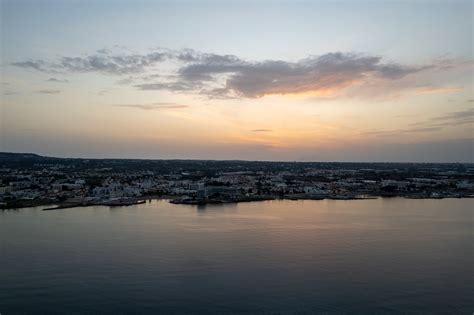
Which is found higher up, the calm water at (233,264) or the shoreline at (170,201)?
the shoreline at (170,201)

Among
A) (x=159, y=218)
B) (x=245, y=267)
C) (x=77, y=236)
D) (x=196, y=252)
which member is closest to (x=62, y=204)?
(x=159, y=218)

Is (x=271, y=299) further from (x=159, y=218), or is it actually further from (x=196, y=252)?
(x=159, y=218)

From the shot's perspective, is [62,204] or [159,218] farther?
[62,204]

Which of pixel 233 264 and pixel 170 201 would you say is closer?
pixel 233 264

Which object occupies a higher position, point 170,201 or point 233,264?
point 170,201

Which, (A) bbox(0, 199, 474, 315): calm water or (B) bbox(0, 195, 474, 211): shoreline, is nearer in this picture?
(A) bbox(0, 199, 474, 315): calm water

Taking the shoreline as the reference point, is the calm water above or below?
below

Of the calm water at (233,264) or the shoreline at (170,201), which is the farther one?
the shoreline at (170,201)

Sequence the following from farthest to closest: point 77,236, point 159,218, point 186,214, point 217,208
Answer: point 217,208 → point 186,214 → point 159,218 → point 77,236
